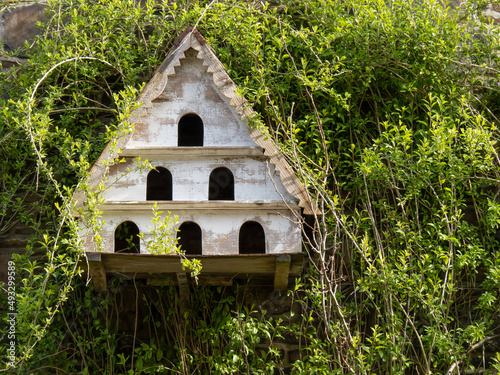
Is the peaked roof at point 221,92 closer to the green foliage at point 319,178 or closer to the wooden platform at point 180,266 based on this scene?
the green foliage at point 319,178

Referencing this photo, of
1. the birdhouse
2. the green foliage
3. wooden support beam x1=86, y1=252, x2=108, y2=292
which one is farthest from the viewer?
the green foliage

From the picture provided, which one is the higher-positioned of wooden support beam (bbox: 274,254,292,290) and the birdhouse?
the birdhouse

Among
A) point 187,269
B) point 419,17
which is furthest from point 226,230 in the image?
point 419,17

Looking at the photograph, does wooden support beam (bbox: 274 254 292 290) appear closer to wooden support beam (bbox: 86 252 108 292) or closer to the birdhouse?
the birdhouse

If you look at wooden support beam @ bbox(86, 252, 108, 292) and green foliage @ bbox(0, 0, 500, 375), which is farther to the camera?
green foliage @ bbox(0, 0, 500, 375)

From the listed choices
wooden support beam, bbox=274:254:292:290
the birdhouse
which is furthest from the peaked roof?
wooden support beam, bbox=274:254:292:290

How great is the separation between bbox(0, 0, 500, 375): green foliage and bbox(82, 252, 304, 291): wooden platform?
0.09 metres

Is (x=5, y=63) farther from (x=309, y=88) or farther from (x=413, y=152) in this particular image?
(x=413, y=152)

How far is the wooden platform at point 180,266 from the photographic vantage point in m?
3.46

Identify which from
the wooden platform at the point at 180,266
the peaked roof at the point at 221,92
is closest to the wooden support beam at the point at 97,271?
the wooden platform at the point at 180,266

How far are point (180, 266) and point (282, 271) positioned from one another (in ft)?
1.64

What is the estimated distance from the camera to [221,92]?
383 centimetres

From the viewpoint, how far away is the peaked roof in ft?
11.9

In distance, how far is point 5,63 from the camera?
470cm
